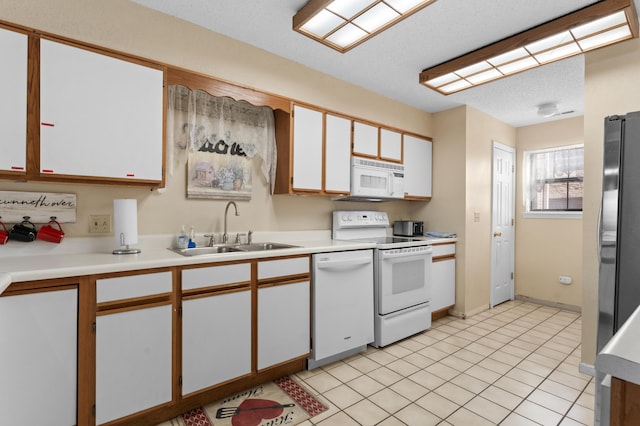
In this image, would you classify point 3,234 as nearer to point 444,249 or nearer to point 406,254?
point 406,254

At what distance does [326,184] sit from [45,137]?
2.05 m

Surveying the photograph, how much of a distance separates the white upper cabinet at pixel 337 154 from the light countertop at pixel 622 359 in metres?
2.54

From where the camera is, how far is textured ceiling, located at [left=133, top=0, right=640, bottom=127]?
217 centimetres

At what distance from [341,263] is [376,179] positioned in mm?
1214

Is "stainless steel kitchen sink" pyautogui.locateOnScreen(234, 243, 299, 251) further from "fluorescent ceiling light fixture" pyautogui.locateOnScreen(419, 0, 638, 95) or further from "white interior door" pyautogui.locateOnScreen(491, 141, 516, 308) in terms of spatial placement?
"white interior door" pyautogui.locateOnScreen(491, 141, 516, 308)

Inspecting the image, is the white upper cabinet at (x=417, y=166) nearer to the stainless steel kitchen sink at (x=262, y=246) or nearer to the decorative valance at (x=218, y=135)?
the decorative valance at (x=218, y=135)

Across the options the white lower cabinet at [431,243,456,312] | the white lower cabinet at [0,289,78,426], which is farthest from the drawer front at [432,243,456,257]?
the white lower cabinet at [0,289,78,426]

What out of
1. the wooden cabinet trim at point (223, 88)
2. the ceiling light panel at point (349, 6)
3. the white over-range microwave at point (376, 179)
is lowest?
the white over-range microwave at point (376, 179)

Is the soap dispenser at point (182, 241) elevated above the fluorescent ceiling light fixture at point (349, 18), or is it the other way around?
the fluorescent ceiling light fixture at point (349, 18)

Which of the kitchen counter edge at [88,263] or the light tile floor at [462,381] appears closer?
the kitchen counter edge at [88,263]

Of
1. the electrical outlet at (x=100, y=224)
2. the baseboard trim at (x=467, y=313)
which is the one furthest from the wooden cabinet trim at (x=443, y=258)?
the electrical outlet at (x=100, y=224)

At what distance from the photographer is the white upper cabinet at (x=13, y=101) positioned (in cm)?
164

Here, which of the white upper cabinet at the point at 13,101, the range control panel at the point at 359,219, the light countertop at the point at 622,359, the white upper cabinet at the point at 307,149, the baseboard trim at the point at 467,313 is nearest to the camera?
the light countertop at the point at 622,359

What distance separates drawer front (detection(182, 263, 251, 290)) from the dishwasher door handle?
0.63m
